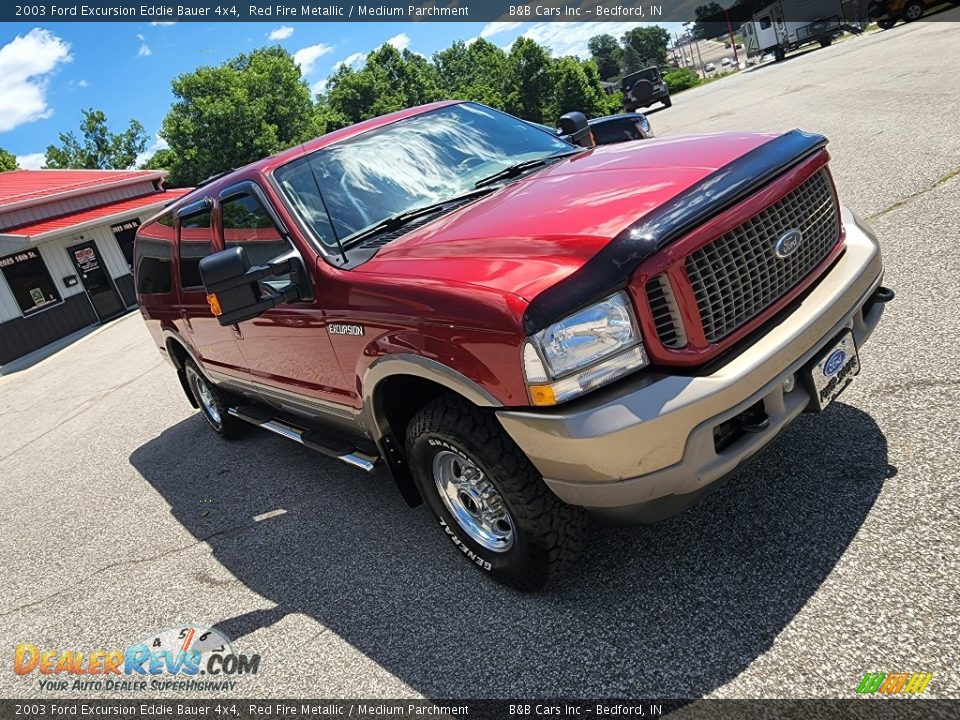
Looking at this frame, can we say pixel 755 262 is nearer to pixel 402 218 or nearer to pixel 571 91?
pixel 402 218

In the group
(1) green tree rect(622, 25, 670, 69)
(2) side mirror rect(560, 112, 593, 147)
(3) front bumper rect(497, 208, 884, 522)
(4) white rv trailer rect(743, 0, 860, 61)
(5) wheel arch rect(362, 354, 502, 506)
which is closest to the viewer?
(3) front bumper rect(497, 208, 884, 522)

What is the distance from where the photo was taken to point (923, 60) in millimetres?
15352

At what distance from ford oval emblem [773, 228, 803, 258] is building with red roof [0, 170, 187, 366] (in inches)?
720

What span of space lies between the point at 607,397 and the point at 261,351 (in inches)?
102

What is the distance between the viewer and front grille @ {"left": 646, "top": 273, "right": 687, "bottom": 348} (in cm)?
250

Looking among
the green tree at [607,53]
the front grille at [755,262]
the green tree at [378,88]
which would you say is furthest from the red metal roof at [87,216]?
the green tree at [607,53]

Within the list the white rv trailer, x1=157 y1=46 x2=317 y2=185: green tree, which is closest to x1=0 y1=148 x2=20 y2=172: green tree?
x1=157 y1=46 x2=317 y2=185: green tree

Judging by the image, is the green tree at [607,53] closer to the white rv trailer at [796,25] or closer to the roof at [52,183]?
the white rv trailer at [796,25]

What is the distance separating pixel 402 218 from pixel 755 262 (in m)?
1.69

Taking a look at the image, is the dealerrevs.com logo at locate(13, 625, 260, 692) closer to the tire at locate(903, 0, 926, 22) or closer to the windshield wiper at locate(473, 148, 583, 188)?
the windshield wiper at locate(473, 148, 583, 188)

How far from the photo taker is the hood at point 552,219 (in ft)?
8.51

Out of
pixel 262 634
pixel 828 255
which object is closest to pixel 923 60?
pixel 828 255

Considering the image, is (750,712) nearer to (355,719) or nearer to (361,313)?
(355,719)

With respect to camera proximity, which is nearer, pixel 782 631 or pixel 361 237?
pixel 782 631
